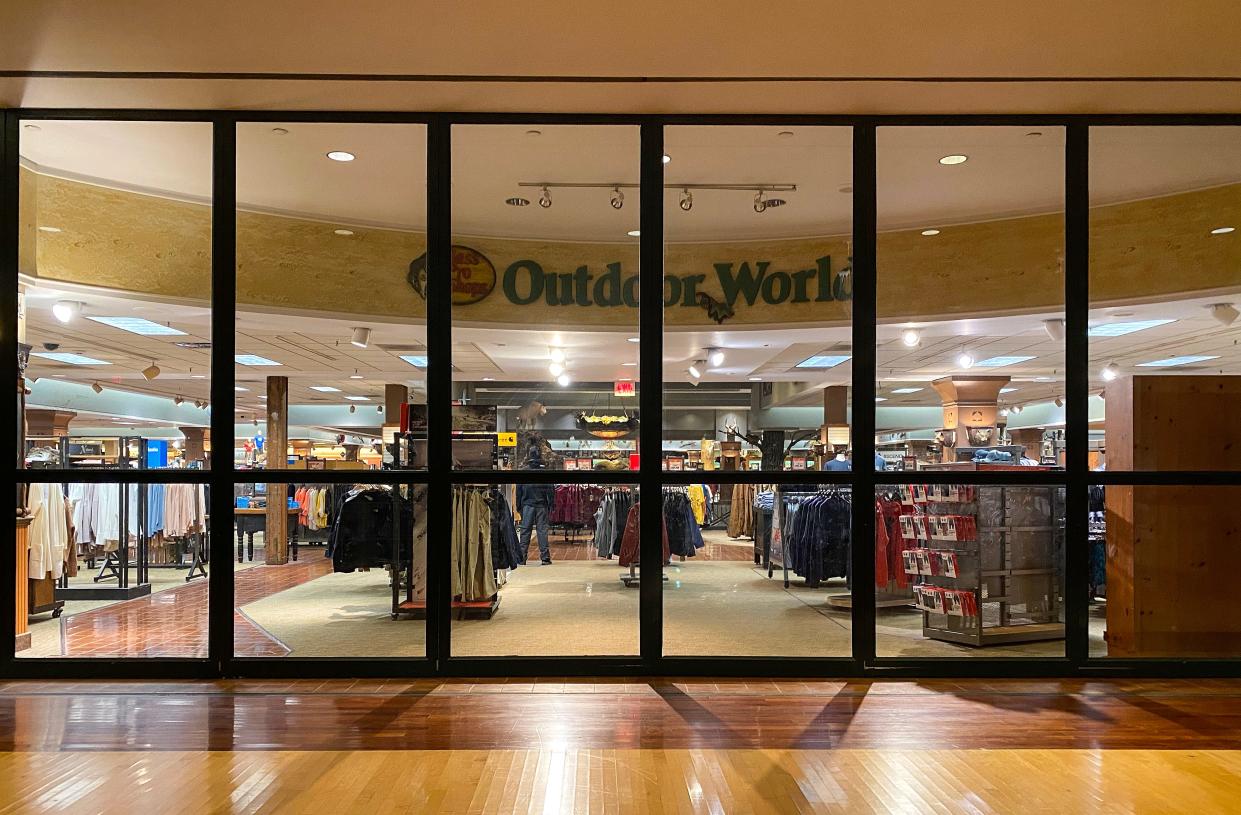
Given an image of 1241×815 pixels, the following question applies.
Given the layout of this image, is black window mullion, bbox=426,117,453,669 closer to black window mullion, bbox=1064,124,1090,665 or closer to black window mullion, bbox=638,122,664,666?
black window mullion, bbox=638,122,664,666

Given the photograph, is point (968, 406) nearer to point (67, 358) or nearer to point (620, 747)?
point (620, 747)

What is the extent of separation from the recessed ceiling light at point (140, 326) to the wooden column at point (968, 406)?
23.2 ft

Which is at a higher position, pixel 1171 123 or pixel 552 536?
pixel 1171 123

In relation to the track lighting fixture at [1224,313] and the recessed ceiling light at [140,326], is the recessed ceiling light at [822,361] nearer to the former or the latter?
the track lighting fixture at [1224,313]

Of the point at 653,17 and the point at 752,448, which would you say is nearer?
the point at 653,17

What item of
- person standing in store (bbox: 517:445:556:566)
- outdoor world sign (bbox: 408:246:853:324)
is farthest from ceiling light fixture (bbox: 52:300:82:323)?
person standing in store (bbox: 517:445:556:566)

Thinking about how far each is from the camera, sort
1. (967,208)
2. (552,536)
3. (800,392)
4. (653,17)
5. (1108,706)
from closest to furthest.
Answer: (653,17) < (1108,706) < (800,392) < (967,208) < (552,536)

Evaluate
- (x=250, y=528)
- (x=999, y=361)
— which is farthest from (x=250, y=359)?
(x=999, y=361)

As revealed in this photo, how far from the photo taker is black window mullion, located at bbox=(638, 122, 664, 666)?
16.5 feet

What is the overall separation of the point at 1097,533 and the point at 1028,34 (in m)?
4.61

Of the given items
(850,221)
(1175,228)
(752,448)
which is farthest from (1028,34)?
(1175,228)

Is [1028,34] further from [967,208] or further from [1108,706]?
[1108,706]

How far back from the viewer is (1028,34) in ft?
13.3

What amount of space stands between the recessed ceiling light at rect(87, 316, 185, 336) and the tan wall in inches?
68.7
